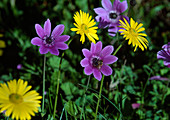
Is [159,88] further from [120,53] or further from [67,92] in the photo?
[67,92]

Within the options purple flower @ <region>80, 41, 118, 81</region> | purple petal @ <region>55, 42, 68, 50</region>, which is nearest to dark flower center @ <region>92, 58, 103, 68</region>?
purple flower @ <region>80, 41, 118, 81</region>

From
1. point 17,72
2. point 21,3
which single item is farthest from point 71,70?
point 21,3

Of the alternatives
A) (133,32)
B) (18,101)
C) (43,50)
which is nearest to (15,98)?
(18,101)

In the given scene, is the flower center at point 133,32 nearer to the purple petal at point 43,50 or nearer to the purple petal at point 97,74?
the purple petal at point 97,74

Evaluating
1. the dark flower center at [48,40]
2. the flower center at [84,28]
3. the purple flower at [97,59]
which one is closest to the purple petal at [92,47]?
the purple flower at [97,59]

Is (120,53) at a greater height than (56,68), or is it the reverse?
(120,53)

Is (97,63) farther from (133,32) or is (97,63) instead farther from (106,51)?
(133,32)

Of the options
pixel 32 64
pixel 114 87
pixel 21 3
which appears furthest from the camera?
pixel 21 3
